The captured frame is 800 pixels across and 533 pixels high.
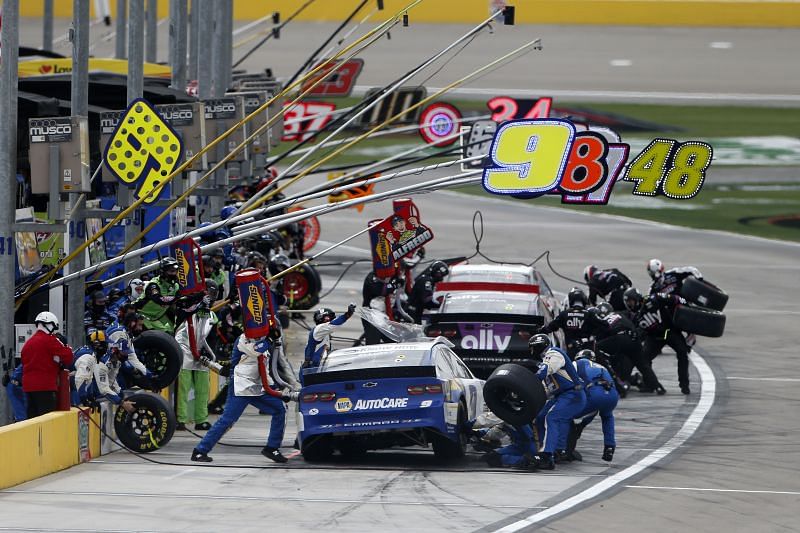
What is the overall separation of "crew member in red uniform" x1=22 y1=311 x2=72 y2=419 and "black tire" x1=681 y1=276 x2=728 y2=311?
30.6 feet

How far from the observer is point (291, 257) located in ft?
93.7

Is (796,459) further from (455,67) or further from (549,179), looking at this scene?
(455,67)

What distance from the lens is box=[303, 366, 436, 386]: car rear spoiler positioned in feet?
49.8

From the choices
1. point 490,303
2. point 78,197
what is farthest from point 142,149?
point 490,303

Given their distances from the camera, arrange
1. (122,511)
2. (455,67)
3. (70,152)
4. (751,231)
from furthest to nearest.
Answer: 1. (455,67)
2. (751,231)
3. (70,152)
4. (122,511)

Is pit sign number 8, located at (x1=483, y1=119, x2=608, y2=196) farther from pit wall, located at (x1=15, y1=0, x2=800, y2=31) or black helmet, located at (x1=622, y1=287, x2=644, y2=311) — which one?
pit wall, located at (x1=15, y1=0, x2=800, y2=31)

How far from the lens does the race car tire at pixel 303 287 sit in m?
25.8

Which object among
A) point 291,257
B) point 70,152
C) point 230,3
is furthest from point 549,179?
point 230,3

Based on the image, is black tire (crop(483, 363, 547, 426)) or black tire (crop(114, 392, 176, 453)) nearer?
black tire (crop(483, 363, 547, 426))

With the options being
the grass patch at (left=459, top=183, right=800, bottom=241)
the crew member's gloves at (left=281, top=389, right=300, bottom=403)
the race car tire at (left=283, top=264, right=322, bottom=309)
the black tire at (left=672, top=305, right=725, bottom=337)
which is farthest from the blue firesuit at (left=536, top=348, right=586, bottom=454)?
the grass patch at (left=459, top=183, right=800, bottom=241)

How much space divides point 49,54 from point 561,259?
38.8ft

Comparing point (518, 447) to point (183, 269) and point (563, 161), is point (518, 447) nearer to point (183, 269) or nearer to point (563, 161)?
point (563, 161)

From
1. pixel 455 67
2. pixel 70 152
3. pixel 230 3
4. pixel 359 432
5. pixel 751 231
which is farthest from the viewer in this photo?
pixel 455 67

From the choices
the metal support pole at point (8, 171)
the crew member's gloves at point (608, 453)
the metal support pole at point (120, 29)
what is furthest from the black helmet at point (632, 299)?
the metal support pole at point (120, 29)
